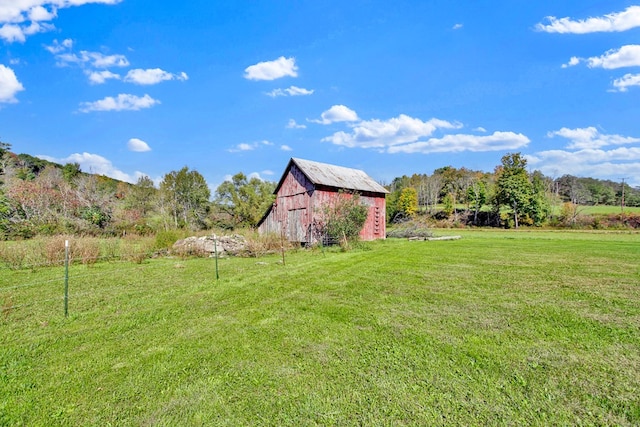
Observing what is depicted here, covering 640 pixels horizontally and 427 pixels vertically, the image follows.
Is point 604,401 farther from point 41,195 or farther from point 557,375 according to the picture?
point 41,195

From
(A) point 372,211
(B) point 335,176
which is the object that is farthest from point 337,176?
(A) point 372,211

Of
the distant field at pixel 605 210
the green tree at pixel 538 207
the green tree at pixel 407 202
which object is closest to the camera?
the green tree at pixel 538 207

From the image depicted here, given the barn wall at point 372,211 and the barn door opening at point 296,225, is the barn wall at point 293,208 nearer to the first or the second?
the barn door opening at point 296,225

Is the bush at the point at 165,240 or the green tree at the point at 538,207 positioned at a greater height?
the green tree at the point at 538,207

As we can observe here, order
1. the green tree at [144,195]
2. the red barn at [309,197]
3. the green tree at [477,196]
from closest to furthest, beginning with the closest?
the red barn at [309,197], the green tree at [144,195], the green tree at [477,196]

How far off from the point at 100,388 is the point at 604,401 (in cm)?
525

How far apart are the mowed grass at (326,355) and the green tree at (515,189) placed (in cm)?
4130

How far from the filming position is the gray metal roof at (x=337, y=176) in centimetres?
2044

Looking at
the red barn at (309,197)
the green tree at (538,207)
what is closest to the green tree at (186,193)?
the red barn at (309,197)

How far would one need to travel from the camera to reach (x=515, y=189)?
4394 cm

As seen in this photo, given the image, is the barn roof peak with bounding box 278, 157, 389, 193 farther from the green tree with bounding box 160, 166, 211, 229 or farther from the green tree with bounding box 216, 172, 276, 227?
the green tree with bounding box 160, 166, 211, 229

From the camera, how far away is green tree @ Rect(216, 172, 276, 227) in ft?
125

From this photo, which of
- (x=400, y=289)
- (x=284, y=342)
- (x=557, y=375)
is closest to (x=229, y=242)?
(x=400, y=289)

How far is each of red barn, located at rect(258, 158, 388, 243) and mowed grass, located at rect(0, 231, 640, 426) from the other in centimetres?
1213
